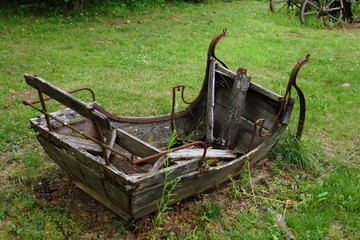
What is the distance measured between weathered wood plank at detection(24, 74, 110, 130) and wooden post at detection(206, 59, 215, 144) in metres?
2.02

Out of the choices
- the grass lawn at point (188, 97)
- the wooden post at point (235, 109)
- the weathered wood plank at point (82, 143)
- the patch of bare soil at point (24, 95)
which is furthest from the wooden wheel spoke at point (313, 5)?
the weathered wood plank at point (82, 143)

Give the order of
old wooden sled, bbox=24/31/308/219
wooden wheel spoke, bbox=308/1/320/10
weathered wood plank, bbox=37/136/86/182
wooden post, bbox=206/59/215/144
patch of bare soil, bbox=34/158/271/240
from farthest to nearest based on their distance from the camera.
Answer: wooden wheel spoke, bbox=308/1/320/10
wooden post, bbox=206/59/215/144
patch of bare soil, bbox=34/158/271/240
weathered wood plank, bbox=37/136/86/182
old wooden sled, bbox=24/31/308/219

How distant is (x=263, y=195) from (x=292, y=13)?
10009 mm

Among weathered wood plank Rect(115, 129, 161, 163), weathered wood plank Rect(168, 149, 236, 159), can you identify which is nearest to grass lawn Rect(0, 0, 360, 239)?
weathered wood plank Rect(168, 149, 236, 159)

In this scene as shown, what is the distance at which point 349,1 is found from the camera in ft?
39.8

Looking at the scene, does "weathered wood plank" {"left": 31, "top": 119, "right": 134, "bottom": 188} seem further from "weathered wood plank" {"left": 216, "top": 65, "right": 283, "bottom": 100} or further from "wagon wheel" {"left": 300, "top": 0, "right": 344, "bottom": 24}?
"wagon wheel" {"left": 300, "top": 0, "right": 344, "bottom": 24}

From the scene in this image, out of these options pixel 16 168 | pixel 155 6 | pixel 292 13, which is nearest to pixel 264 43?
pixel 292 13

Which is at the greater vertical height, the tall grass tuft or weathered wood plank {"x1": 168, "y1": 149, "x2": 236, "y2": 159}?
weathered wood plank {"x1": 168, "y1": 149, "x2": 236, "y2": 159}

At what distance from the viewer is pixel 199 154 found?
155 inches

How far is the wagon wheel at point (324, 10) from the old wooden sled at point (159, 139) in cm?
853

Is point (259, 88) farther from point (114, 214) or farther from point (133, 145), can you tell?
point (114, 214)

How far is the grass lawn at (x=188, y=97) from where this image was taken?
3.77 m

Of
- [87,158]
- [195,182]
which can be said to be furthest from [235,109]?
[87,158]

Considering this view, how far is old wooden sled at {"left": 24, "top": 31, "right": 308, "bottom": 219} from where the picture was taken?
10.3 ft
